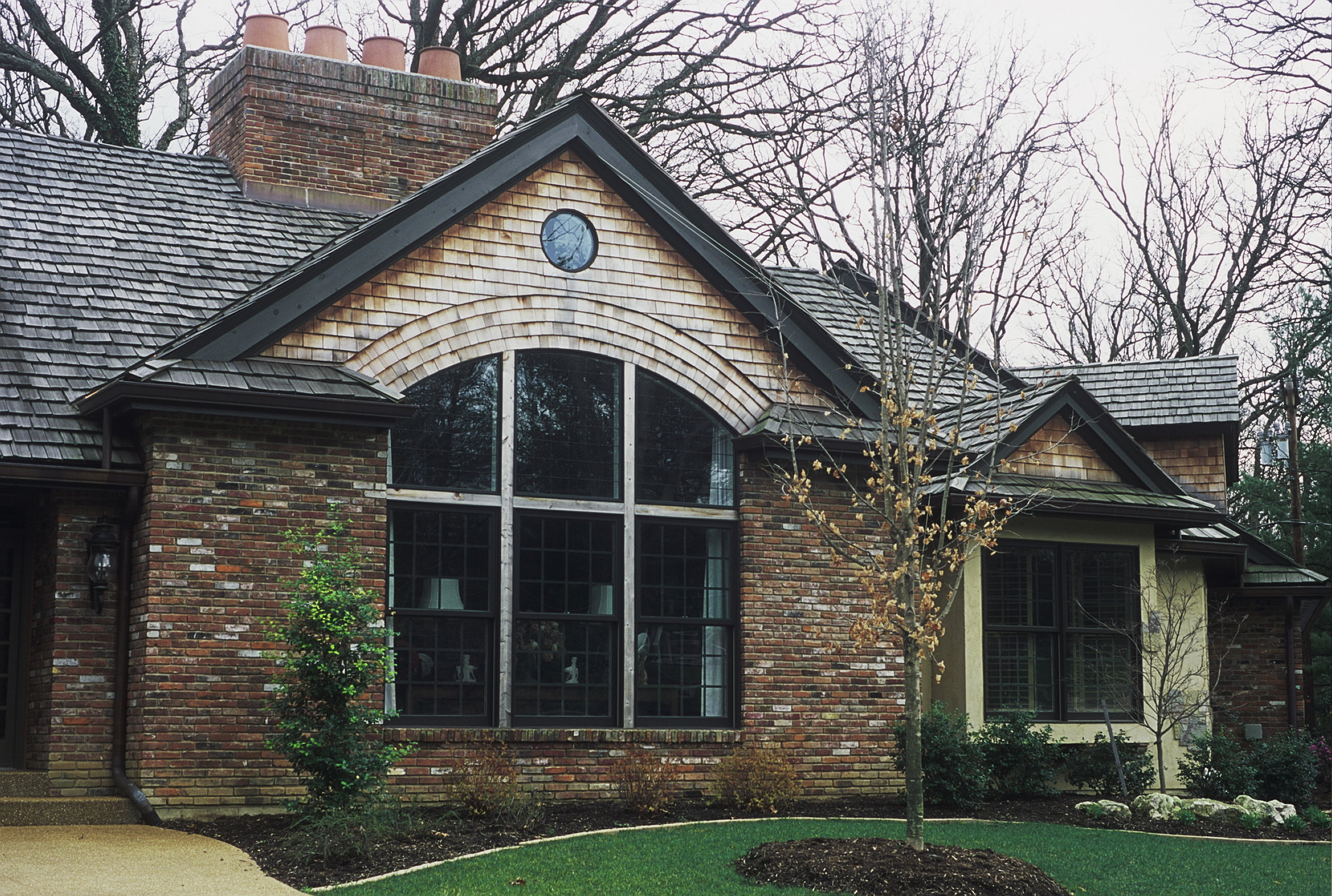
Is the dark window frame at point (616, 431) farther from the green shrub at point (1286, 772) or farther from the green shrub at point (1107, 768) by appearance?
the green shrub at point (1286, 772)

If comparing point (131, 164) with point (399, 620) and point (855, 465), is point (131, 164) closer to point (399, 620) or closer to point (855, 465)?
point (399, 620)

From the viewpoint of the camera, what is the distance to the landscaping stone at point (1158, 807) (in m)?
11.8

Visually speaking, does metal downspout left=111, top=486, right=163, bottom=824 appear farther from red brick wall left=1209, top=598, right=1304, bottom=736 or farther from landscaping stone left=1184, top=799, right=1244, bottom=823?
red brick wall left=1209, top=598, right=1304, bottom=736

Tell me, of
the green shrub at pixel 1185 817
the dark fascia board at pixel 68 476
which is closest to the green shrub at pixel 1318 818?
the green shrub at pixel 1185 817

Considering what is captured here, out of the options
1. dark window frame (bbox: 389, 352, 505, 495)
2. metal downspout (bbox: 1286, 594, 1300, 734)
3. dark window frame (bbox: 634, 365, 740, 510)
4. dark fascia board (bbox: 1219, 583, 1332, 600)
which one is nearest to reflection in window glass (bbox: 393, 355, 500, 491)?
dark window frame (bbox: 389, 352, 505, 495)

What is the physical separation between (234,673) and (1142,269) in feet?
78.8

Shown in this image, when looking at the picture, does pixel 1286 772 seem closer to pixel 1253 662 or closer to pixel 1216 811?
pixel 1216 811

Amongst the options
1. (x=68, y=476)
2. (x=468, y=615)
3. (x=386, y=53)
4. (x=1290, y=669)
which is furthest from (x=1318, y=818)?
(x=386, y=53)

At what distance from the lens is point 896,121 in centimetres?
1064

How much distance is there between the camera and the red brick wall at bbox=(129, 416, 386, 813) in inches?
403

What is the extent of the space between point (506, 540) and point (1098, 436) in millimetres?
6783

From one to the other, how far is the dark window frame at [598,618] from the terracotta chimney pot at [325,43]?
642 cm

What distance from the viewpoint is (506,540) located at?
38.1 ft

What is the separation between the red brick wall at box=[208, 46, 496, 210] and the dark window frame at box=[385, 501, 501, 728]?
4740 millimetres
